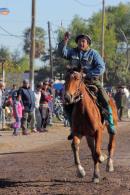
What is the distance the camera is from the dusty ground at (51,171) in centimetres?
1064

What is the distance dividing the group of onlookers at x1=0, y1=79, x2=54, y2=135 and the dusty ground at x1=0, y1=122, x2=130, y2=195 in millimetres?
2702

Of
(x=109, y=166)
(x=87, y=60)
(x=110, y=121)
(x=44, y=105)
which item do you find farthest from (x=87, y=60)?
(x=44, y=105)

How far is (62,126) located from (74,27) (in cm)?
5474

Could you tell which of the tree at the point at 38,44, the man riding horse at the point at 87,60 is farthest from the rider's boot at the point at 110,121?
the tree at the point at 38,44

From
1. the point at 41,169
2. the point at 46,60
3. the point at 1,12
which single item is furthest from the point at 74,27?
the point at 41,169

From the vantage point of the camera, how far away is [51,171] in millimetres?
12859

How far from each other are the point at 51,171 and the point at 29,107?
10.8 metres

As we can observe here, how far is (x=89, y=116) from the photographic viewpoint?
11.3 meters

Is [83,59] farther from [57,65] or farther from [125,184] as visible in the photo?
[57,65]

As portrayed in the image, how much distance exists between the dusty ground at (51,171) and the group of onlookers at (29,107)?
8.87ft

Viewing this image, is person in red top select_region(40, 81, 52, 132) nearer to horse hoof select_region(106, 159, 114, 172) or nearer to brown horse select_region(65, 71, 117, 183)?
horse hoof select_region(106, 159, 114, 172)

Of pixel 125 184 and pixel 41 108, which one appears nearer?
pixel 125 184

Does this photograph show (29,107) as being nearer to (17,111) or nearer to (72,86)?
(17,111)

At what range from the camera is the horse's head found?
34.7 ft
